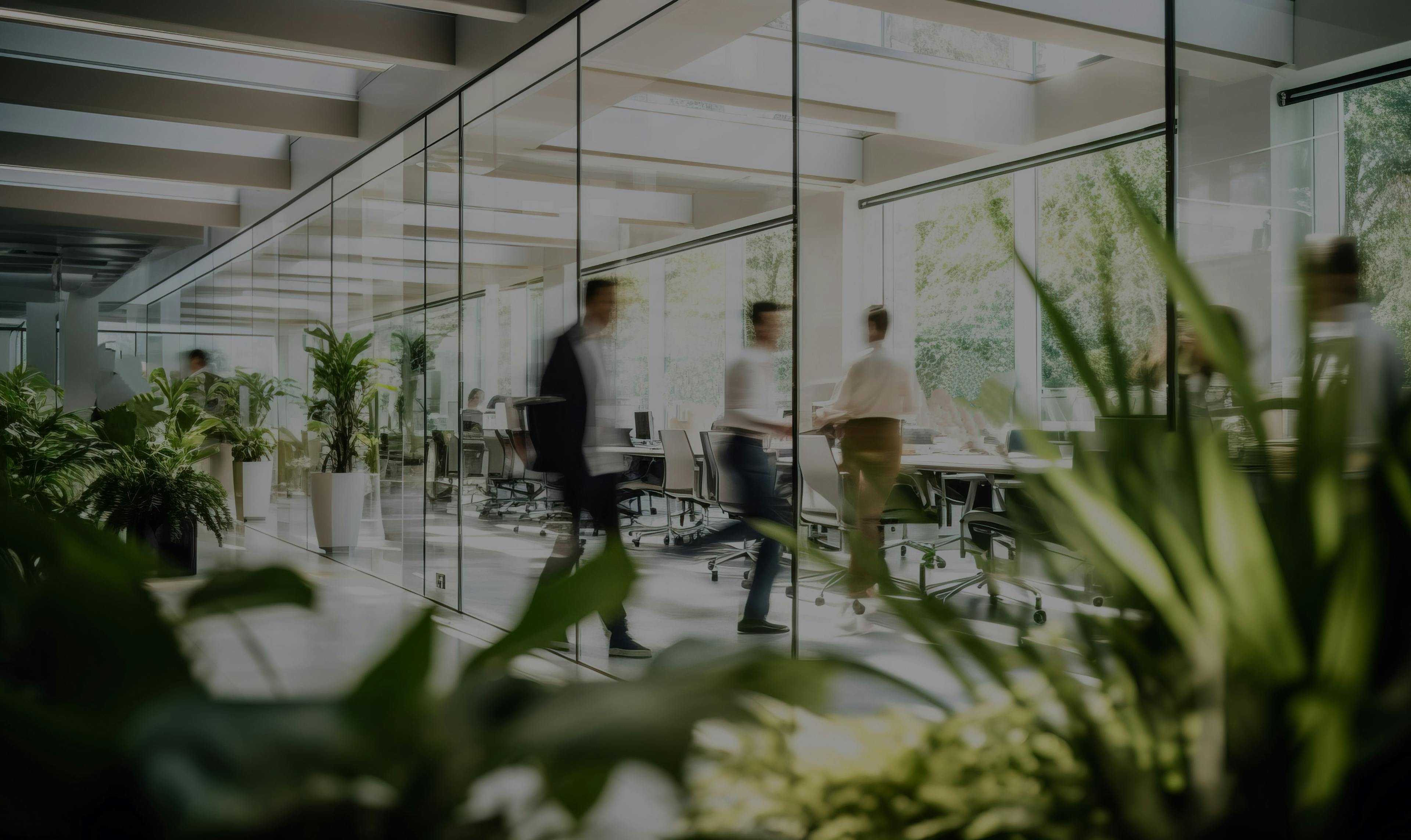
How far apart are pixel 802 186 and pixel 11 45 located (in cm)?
663

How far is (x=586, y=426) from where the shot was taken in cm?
512

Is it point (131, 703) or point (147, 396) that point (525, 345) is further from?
point (131, 703)

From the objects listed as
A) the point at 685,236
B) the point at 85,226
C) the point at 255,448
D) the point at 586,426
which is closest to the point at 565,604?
the point at 685,236

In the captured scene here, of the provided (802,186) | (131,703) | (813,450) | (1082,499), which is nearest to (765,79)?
(802,186)

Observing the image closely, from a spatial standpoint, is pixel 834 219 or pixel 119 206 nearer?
pixel 834 219

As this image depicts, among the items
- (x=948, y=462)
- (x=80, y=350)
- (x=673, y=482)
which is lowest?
(x=673, y=482)

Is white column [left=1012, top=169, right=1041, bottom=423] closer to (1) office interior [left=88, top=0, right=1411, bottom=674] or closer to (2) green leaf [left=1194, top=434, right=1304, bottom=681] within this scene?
(1) office interior [left=88, top=0, right=1411, bottom=674]

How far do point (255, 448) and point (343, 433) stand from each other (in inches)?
123

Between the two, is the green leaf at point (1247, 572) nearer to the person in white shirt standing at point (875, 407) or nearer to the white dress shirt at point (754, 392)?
the person in white shirt standing at point (875, 407)

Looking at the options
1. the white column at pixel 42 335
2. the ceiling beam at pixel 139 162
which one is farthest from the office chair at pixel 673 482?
the white column at pixel 42 335

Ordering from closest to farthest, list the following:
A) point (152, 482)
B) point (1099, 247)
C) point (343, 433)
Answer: point (1099, 247) → point (152, 482) → point (343, 433)

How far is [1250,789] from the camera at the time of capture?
84 cm

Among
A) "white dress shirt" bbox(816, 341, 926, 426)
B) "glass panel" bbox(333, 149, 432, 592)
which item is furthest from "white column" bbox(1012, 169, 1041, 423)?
"glass panel" bbox(333, 149, 432, 592)

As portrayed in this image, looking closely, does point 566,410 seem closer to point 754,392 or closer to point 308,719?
point 754,392
